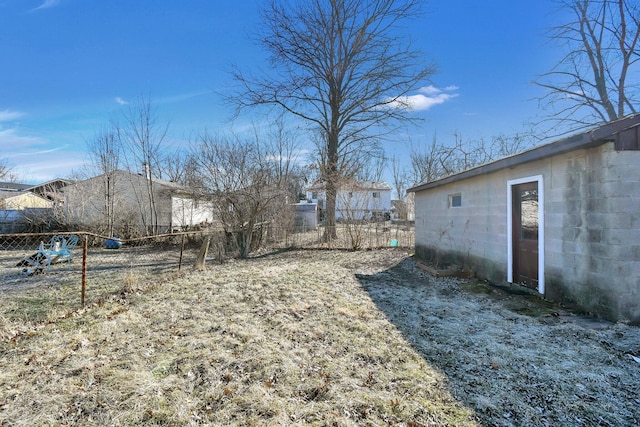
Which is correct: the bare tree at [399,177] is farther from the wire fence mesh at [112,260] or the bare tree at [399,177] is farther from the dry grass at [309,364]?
the dry grass at [309,364]

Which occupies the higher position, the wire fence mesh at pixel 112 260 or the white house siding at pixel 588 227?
the white house siding at pixel 588 227

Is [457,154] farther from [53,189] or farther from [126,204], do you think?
[53,189]

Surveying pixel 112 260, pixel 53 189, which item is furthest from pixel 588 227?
pixel 53 189

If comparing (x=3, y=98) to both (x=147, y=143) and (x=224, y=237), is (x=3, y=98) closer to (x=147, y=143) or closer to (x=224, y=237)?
(x=147, y=143)

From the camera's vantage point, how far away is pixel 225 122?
44.1ft

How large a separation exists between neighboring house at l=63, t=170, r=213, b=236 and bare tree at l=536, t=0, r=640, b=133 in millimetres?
15639

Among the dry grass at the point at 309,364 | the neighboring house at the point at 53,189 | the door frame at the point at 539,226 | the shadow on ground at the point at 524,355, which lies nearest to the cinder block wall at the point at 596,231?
the door frame at the point at 539,226

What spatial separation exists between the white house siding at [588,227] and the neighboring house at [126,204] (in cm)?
1117

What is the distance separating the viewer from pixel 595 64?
13.2 m

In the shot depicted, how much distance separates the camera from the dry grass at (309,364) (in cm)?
214

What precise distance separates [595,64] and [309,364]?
1755cm

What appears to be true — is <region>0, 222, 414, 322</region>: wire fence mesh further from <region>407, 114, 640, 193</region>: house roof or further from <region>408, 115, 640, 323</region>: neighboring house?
<region>407, 114, 640, 193</region>: house roof

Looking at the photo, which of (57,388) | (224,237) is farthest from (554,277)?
(224,237)

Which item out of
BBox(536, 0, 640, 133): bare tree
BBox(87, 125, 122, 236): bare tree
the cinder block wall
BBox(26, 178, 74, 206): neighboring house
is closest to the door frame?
the cinder block wall
